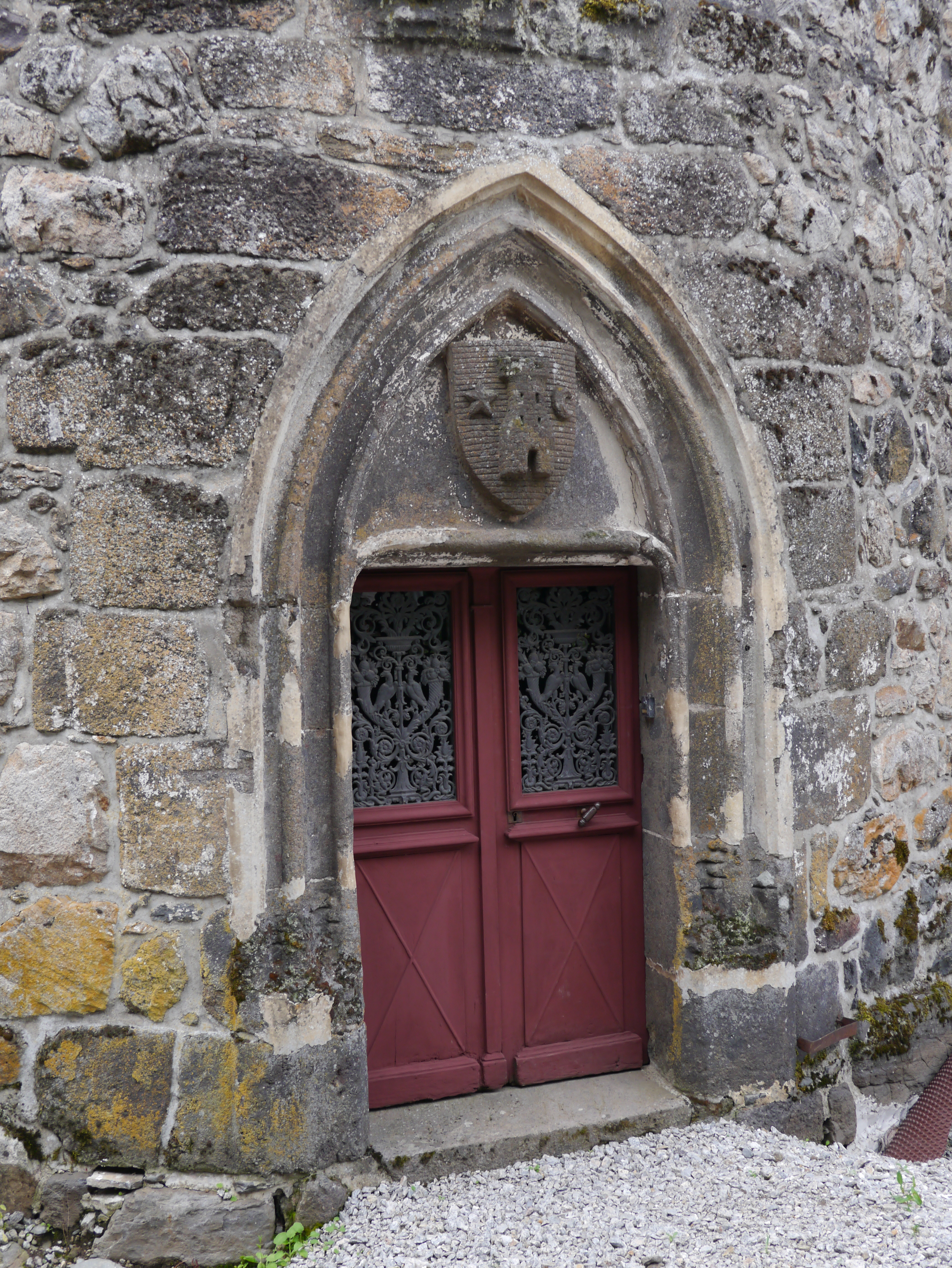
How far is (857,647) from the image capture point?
3.28 metres

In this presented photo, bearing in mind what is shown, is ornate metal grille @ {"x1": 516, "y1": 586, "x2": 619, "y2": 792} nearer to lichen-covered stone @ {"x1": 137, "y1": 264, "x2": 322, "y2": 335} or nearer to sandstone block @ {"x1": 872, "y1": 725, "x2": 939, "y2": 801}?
sandstone block @ {"x1": 872, "y1": 725, "x2": 939, "y2": 801}

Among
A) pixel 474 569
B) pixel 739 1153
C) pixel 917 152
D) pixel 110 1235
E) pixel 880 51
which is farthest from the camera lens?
pixel 917 152

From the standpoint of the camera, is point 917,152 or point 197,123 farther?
point 917,152

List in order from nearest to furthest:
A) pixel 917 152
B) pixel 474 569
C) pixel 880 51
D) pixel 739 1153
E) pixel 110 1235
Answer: pixel 110 1235
pixel 739 1153
pixel 474 569
pixel 880 51
pixel 917 152

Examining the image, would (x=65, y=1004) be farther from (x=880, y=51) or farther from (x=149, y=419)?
(x=880, y=51)

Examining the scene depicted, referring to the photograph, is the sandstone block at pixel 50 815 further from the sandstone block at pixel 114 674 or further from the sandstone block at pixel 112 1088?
the sandstone block at pixel 112 1088

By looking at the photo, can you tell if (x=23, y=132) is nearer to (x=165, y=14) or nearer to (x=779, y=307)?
(x=165, y=14)

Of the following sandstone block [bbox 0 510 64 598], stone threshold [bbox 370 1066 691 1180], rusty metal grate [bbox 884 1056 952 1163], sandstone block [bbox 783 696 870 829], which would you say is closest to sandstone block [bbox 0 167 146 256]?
sandstone block [bbox 0 510 64 598]

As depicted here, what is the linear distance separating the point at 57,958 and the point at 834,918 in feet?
7.74

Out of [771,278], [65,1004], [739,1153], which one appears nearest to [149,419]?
[65,1004]

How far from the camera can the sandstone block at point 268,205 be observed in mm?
2547

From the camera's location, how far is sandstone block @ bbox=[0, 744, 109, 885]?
8.36 ft

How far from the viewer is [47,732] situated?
8.39ft

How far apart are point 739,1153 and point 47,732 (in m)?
2.30
